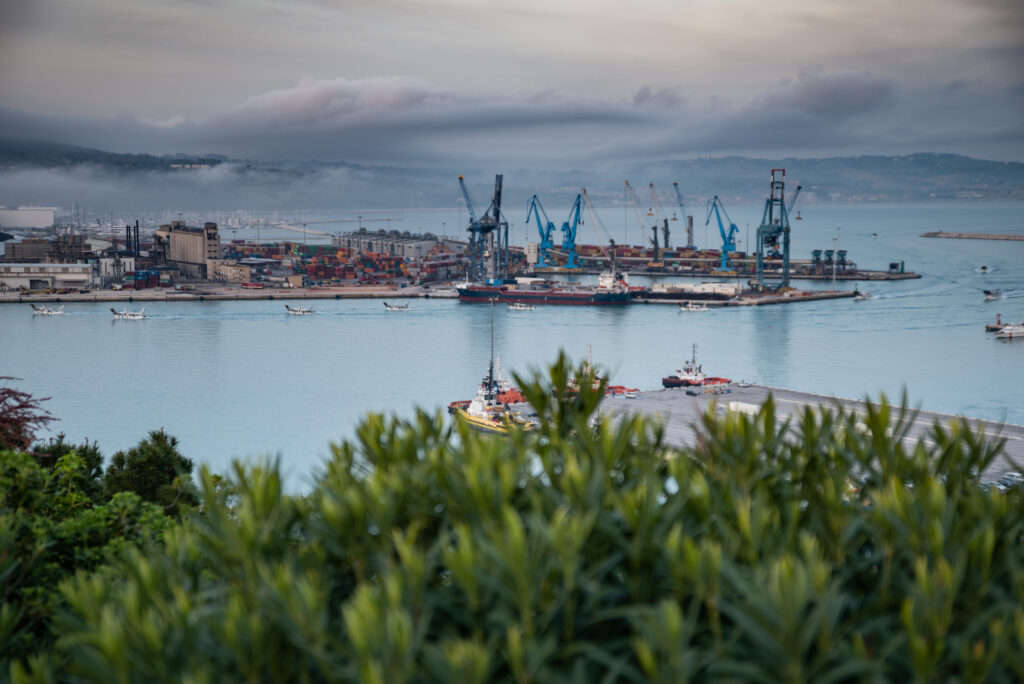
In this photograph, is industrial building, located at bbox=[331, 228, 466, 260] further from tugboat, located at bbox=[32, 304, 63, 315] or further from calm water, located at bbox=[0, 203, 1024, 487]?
tugboat, located at bbox=[32, 304, 63, 315]

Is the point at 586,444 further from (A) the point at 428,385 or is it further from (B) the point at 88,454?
(A) the point at 428,385

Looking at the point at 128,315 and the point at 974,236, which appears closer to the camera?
the point at 128,315

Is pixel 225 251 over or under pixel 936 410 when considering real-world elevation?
over

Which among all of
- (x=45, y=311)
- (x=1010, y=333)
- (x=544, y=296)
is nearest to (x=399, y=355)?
(x=544, y=296)

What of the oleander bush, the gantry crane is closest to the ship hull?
the gantry crane

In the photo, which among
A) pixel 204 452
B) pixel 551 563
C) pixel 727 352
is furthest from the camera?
pixel 727 352

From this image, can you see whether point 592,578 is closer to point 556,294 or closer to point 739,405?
point 739,405

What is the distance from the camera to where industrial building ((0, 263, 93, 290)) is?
30.0m

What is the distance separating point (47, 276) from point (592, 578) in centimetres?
3218

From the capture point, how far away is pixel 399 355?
18.7m

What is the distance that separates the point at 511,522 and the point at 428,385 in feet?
47.5

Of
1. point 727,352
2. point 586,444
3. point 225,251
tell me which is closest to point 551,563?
point 586,444

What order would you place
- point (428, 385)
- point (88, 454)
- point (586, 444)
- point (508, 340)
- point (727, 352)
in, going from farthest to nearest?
point (508, 340) < point (727, 352) < point (428, 385) < point (88, 454) < point (586, 444)

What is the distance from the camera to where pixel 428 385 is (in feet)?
52.5
